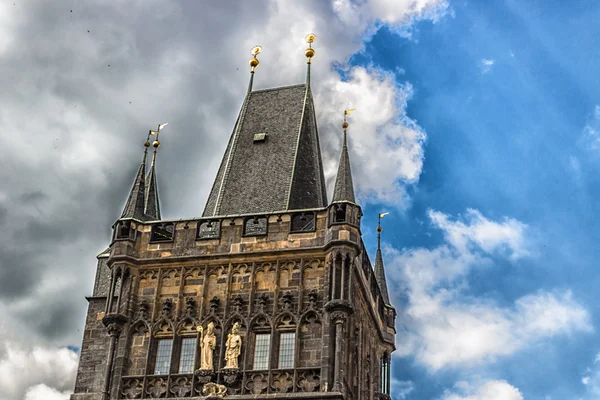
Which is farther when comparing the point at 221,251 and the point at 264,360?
the point at 221,251

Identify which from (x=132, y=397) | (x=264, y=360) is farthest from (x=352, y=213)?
(x=132, y=397)

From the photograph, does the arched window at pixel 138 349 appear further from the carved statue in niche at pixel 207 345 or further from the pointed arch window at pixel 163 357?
the carved statue in niche at pixel 207 345

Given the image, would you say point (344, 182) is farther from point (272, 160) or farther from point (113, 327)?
point (113, 327)

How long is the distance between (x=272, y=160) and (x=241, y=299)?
636cm

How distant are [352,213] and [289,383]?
17.0ft

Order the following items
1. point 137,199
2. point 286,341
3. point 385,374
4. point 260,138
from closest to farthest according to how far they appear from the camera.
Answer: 1. point 286,341
2. point 137,199
3. point 260,138
4. point 385,374

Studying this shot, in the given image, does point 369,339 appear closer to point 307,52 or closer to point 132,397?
point 132,397

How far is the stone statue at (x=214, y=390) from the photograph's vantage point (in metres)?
28.3

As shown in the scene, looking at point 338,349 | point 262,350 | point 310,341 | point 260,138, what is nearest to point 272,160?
point 260,138

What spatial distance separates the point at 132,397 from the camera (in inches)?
1150

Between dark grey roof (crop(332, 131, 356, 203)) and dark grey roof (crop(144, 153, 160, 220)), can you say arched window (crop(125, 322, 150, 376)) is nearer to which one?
dark grey roof (crop(144, 153, 160, 220))

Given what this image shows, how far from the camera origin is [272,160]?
35.1 m

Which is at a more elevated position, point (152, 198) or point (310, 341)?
point (152, 198)

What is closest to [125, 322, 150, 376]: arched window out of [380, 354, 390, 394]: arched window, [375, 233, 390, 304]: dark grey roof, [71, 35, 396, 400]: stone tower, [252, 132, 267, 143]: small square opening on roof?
[71, 35, 396, 400]: stone tower
